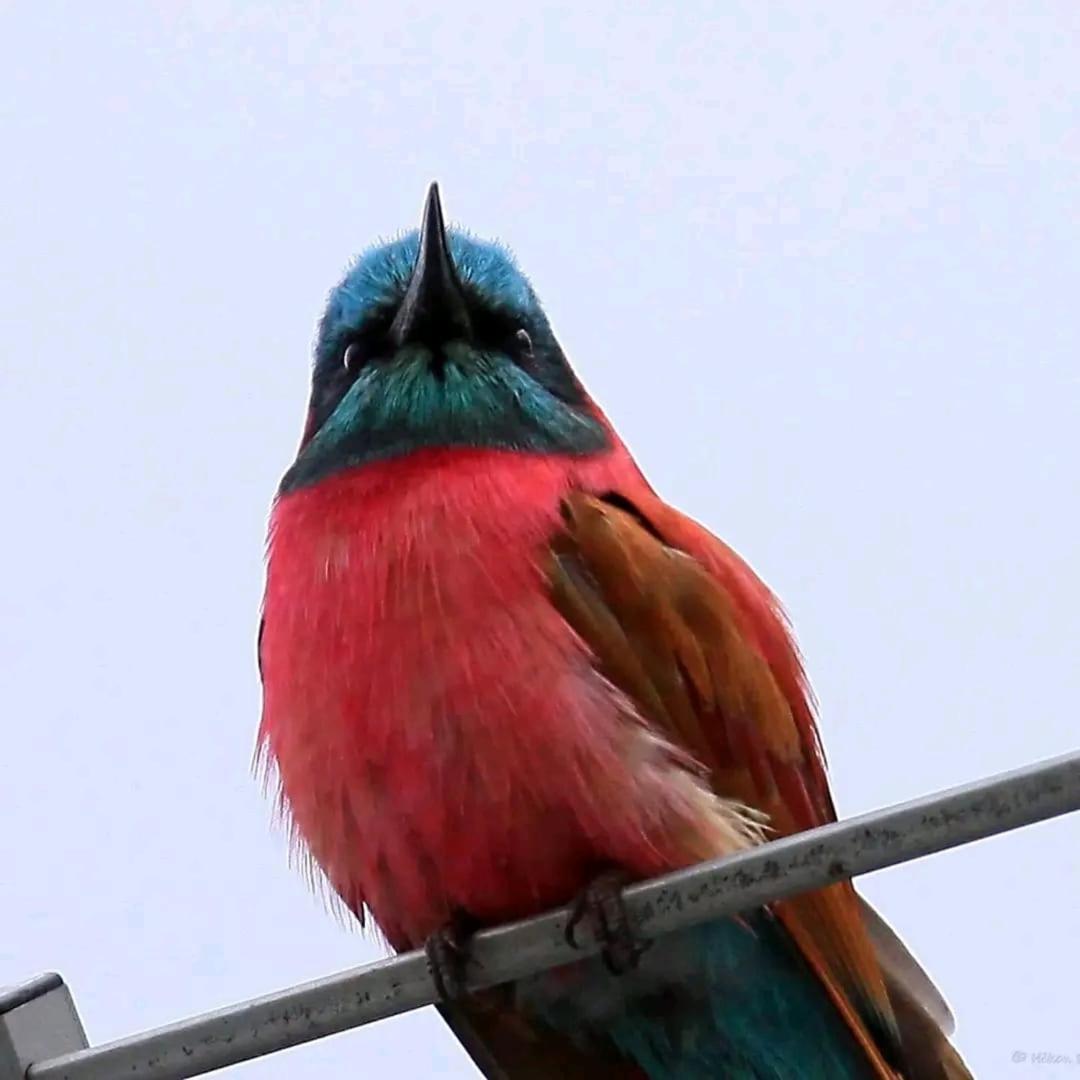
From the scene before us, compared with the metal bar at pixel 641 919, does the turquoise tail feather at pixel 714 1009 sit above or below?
below

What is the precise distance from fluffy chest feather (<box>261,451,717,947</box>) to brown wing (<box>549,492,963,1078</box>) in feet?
0.11

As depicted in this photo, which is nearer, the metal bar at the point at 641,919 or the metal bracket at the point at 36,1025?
the metal bar at the point at 641,919

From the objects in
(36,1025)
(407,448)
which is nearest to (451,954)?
(36,1025)

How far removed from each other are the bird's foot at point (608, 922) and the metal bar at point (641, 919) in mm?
11

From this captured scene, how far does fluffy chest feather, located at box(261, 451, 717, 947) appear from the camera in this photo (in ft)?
3.84

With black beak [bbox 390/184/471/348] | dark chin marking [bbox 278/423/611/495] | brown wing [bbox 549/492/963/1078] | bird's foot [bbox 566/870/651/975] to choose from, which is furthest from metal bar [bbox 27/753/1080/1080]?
black beak [bbox 390/184/471/348]

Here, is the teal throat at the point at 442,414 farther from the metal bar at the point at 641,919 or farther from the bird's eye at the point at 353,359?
the metal bar at the point at 641,919

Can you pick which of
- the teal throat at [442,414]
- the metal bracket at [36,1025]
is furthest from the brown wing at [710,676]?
the metal bracket at [36,1025]

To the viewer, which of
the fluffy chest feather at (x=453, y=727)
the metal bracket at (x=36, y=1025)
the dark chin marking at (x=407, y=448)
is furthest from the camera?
the dark chin marking at (x=407, y=448)

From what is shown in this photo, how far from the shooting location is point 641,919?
1065 mm

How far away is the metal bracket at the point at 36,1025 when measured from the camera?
3.46 feet

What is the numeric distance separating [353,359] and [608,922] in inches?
23.7

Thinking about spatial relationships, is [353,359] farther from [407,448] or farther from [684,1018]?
[684,1018]

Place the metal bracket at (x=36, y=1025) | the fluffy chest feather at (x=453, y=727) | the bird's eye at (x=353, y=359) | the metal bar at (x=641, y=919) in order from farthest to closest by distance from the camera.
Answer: the bird's eye at (x=353, y=359) → the fluffy chest feather at (x=453, y=727) → the metal bracket at (x=36, y=1025) → the metal bar at (x=641, y=919)
